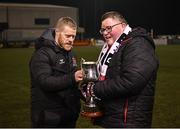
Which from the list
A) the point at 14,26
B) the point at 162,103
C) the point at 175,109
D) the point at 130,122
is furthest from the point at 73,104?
the point at 14,26

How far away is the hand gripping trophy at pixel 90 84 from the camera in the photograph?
13.1 ft

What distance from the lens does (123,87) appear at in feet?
12.5

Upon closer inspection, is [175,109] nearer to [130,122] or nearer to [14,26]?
[130,122]

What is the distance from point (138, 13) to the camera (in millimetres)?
79375

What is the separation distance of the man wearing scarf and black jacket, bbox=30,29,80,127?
37 centimetres

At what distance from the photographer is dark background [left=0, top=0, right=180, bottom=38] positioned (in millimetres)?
77562

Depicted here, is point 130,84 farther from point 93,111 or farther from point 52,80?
point 52,80

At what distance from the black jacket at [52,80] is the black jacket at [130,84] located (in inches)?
18.9

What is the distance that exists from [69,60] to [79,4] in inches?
3059

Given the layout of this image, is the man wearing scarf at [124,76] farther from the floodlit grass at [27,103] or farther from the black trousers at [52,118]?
the floodlit grass at [27,103]

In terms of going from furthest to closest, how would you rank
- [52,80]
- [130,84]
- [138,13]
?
[138,13]
[52,80]
[130,84]

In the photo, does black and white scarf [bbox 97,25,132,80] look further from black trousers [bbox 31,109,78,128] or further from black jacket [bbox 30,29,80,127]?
black trousers [bbox 31,109,78,128]

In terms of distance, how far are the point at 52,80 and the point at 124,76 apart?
0.80 meters

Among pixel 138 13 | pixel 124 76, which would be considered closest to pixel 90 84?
pixel 124 76
